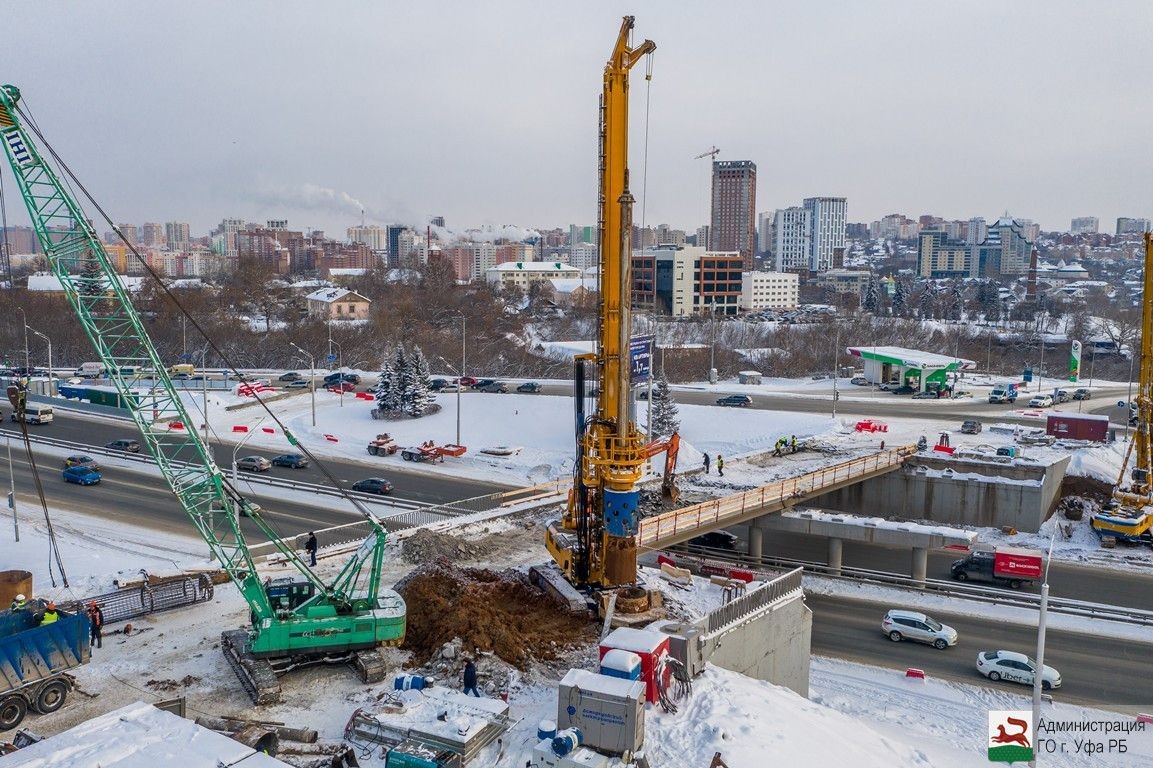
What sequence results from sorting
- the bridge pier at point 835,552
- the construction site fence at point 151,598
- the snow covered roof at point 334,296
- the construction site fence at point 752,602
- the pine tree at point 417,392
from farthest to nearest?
the snow covered roof at point 334,296 → the pine tree at point 417,392 → the bridge pier at point 835,552 → the construction site fence at point 151,598 → the construction site fence at point 752,602

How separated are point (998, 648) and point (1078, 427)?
88.1 ft

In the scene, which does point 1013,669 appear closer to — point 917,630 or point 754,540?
point 917,630

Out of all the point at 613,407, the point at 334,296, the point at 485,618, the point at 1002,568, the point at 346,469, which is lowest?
the point at 1002,568

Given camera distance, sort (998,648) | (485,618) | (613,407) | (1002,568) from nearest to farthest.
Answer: (485,618)
(613,407)
(998,648)
(1002,568)

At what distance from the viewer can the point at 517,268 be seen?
160250 millimetres

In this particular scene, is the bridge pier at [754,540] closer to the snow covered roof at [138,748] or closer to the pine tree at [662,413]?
the pine tree at [662,413]

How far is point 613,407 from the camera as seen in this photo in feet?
75.3

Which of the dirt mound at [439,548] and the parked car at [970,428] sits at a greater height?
the parked car at [970,428]

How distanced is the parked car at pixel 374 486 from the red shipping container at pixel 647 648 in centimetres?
2391

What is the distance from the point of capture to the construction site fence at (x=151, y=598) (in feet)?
67.9

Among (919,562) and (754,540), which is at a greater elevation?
(754,540)

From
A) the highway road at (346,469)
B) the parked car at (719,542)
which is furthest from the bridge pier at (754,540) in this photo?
the highway road at (346,469)

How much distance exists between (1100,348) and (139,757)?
10930 centimetres

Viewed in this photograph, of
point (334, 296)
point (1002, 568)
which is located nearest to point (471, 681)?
point (1002, 568)
